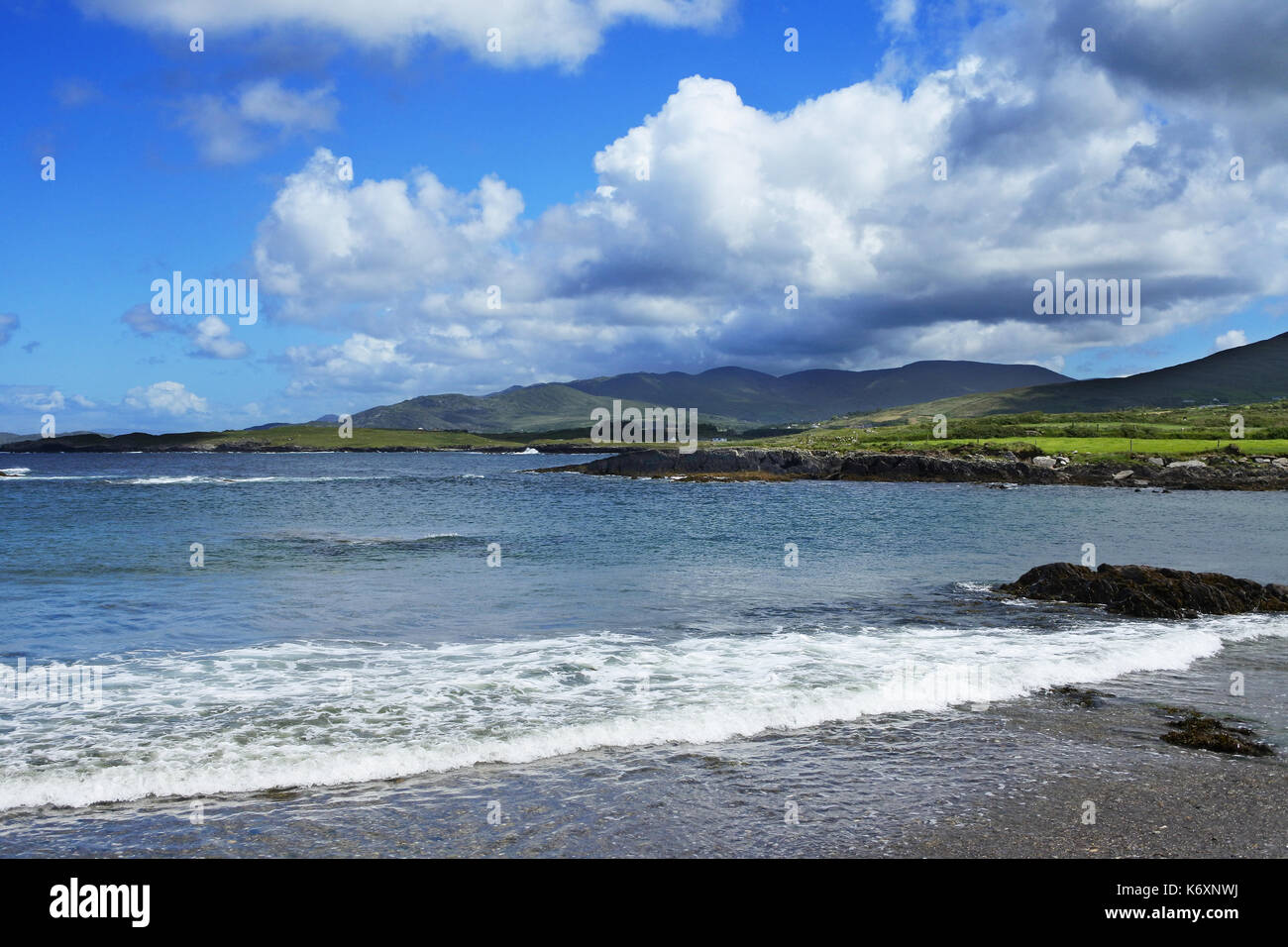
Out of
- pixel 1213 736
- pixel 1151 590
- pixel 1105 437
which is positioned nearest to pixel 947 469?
pixel 1105 437

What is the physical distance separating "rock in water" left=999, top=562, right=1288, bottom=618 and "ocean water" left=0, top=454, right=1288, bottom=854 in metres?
1.36

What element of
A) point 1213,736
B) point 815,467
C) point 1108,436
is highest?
point 1108,436

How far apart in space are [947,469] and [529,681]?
3788 inches

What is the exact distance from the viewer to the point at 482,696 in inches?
572

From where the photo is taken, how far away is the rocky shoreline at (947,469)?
89.0m

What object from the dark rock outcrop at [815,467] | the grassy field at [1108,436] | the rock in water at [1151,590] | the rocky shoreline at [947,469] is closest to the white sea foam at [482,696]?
the rock in water at [1151,590]

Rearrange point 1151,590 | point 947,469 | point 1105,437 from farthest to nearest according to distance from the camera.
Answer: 1. point 1105,437
2. point 947,469
3. point 1151,590

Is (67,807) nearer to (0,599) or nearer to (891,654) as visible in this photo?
(891,654)

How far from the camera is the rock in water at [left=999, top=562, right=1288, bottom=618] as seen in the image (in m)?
23.5

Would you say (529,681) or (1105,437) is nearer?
(529,681)

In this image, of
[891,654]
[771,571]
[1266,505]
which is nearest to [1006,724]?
[891,654]

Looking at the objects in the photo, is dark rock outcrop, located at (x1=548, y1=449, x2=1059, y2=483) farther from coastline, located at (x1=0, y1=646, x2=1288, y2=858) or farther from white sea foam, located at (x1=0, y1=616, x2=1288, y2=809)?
coastline, located at (x1=0, y1=646, x2=1288, y2=858)

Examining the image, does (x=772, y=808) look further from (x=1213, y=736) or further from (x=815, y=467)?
(x=815, y=467)

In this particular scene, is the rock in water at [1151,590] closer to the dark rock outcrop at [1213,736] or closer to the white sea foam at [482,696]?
the white sea foam at [482,696]
